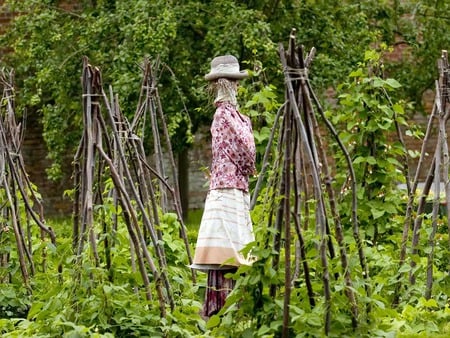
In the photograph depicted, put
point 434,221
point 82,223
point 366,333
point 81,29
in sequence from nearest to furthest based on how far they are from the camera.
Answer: point 366,333 < point 82,223 < point 434,221 < point 81,29

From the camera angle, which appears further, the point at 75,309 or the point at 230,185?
the point at 230,185

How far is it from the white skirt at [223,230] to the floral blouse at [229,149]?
7 centimetres

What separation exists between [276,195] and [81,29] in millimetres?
7666

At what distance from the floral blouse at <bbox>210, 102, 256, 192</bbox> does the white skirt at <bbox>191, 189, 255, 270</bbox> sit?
0.07m

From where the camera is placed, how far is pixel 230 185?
766 cm

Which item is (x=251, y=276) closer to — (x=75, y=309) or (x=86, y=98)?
(x=75, y=309)

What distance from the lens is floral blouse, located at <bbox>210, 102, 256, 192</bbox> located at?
25.1ft

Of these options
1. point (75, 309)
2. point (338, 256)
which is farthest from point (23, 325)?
point (338, 256)

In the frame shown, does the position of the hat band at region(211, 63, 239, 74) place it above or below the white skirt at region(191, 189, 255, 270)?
above

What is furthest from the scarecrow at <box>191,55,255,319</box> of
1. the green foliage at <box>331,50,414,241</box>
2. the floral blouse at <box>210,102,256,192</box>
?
the green foliage at <box>331,50,414,241</box>

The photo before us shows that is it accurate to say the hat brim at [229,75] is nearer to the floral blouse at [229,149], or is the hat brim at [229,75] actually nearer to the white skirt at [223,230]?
the floral blouse at [229,149]

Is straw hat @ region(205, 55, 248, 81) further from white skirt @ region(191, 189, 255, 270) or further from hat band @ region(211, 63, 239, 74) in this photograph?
white skirt @ region(191, 189, 255, 270)

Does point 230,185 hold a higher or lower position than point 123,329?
higher

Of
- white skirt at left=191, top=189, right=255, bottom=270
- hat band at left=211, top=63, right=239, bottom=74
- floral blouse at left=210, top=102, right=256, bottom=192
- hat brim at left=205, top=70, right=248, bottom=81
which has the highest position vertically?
hat band at left=211, top=63, right=239, bottom=74
